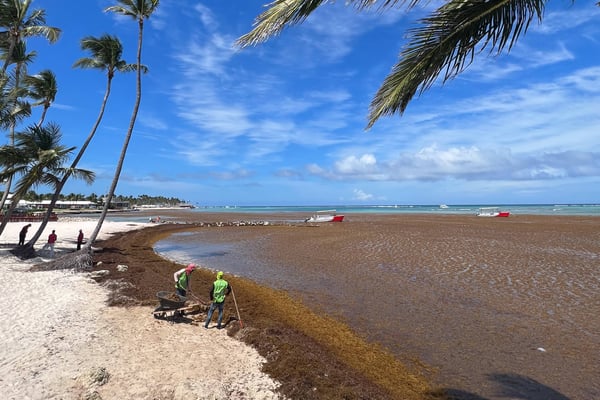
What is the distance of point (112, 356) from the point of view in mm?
6582

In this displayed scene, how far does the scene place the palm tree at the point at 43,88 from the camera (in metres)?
19.0

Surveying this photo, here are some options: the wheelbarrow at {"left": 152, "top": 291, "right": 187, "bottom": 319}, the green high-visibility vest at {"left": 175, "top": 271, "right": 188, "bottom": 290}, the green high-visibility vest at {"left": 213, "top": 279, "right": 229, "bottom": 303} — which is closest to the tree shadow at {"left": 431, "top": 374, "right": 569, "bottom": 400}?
the green high-visibility vest at {"left": 213, "top": 279, "right": 229, "bottom": 303}

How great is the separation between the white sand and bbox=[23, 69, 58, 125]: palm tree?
14077mm

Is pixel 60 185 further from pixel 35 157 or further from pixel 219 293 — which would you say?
pixel 219 293

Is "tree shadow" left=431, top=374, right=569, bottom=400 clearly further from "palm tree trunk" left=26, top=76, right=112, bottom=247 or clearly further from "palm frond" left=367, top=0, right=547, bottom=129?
"palm tree trunk" left=26, top=76, right=112, bottom=247

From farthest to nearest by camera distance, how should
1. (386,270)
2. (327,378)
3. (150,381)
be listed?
(386,270) → (327,378) → (150,381)

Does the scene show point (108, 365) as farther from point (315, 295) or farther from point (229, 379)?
point (315, 295)

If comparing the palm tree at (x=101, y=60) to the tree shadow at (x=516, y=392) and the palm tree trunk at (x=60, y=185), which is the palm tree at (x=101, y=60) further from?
the tree shadow at (x=516, y=392)

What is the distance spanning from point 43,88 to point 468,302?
23.7 m

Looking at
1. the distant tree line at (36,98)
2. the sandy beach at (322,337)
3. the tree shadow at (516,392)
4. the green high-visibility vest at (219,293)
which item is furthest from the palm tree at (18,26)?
the tree shadow at (516,392)

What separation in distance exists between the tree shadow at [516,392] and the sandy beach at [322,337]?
33mm

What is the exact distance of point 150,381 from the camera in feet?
19.0

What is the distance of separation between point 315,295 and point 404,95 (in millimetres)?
10012

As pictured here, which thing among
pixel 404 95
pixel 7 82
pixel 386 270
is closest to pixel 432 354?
pixel 404 95
